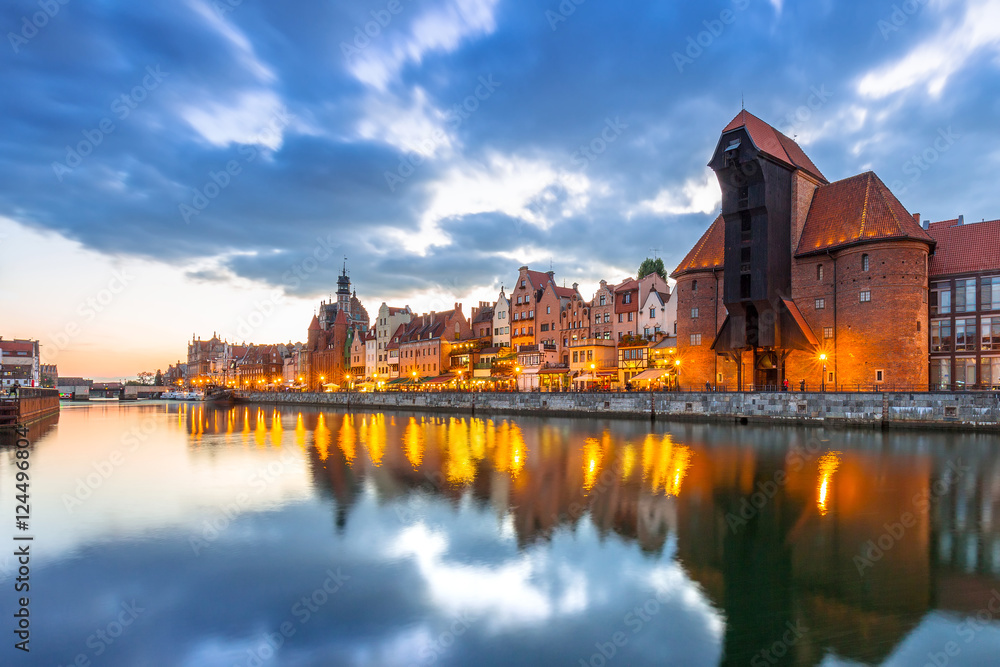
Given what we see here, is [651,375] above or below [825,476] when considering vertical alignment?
above

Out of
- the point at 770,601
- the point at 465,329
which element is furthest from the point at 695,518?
the point at 465,329

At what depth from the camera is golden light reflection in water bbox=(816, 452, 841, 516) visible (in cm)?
1552

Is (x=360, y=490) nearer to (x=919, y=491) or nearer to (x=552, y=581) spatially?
(x=552, y=581)

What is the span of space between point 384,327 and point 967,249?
85001mm

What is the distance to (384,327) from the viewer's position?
343ft

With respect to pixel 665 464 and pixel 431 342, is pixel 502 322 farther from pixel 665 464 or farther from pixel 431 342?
pixel 665 464

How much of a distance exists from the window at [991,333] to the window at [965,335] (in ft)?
1.76

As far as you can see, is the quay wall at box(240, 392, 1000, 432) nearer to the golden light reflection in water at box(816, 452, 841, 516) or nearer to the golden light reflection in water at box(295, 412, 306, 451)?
the golden light reflection in water at box(816, 452, 841, 516)

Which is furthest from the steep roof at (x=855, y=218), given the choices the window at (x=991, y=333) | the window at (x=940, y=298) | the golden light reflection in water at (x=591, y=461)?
the golden light reflection in water at (x=591, y=461)

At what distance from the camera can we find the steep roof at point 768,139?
141 feet

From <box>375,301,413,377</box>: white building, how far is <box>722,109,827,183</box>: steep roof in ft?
231

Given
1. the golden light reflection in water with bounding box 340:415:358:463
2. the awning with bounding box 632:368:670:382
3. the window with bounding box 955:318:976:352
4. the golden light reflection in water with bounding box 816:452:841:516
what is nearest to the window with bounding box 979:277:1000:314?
the window with bounding box 955:318:976:352

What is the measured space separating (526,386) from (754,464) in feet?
157

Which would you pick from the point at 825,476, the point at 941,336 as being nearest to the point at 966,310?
the point at 941,336
